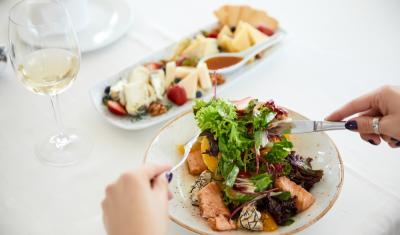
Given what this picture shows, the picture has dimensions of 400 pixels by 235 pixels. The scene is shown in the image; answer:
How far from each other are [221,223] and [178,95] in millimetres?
528

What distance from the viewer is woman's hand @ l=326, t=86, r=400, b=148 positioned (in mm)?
1029

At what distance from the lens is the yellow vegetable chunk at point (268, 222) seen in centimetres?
99

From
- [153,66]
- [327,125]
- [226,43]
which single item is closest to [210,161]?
[327,125]

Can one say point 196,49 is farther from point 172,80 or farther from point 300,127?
point 300,127

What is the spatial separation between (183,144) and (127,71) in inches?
16.6

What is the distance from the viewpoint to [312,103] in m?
1.44

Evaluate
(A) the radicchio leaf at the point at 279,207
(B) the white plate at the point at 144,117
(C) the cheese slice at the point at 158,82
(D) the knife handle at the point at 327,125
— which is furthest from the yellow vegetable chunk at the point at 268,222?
(C) the cheese slice at the point at 158,82

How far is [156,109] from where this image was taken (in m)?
1.38

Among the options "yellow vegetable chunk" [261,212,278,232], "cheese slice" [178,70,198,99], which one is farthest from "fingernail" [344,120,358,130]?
"cheese slice" [178,70,198,99]

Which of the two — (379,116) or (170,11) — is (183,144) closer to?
(379,116)

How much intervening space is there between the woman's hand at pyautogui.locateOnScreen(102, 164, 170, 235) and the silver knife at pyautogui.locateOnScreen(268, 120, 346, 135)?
0.40 metres

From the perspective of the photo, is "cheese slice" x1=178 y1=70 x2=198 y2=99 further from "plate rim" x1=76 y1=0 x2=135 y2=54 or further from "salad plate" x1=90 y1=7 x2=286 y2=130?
"plate rim" x1=76 y1=0 x2=135 y2=54

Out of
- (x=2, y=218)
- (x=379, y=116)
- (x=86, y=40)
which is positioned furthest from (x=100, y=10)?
(x=379, y=116)

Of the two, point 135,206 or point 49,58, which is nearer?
point 135,206
